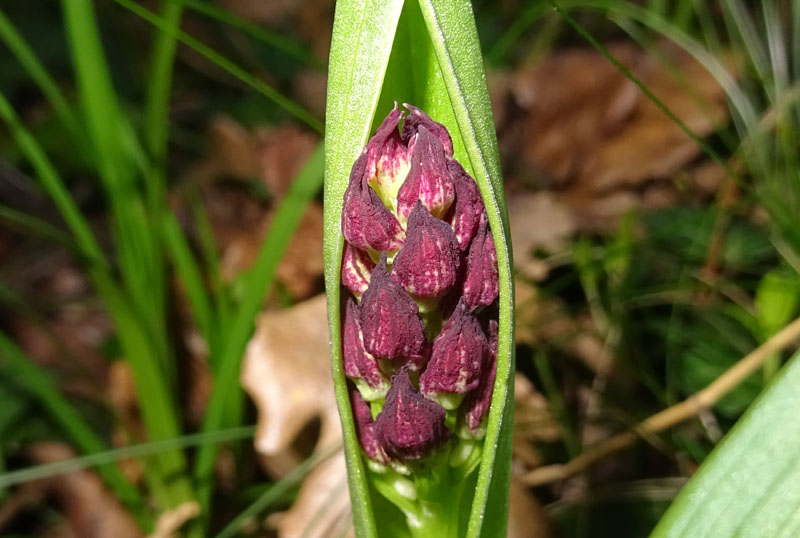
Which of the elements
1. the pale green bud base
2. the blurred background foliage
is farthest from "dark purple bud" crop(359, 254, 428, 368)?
the blurred background foliage

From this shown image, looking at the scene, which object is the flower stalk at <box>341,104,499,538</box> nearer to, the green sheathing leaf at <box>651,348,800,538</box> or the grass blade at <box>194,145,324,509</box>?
the green sheathing leaf at <box>651,348,800,538</box>

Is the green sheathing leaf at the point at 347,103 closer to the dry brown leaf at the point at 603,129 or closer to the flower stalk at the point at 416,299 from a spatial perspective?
the flower stalk at the point at 416,299

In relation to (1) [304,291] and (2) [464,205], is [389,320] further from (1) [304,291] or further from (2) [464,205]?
(1) [304,291]

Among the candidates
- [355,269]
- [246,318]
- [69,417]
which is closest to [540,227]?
[246,318]

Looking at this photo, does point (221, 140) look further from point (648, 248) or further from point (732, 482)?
point (732, 482)

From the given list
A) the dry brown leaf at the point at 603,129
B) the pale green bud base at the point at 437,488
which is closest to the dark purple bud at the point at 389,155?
the pale green bud base at the point at 437,488

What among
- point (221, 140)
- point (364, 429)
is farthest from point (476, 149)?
point (221, 140)
